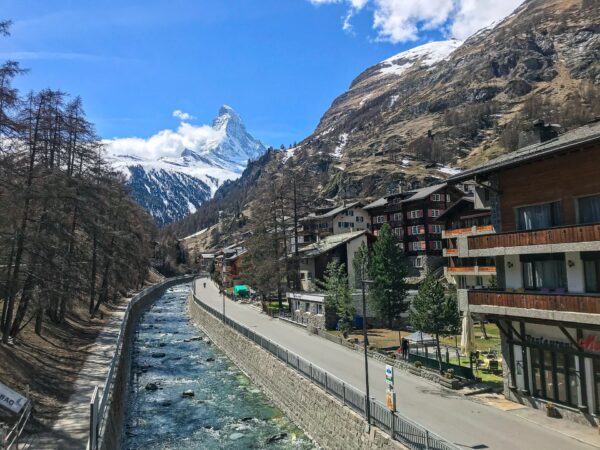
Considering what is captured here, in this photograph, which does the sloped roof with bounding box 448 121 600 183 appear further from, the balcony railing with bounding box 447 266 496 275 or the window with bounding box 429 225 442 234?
the window with bounding box 429 225 442 234

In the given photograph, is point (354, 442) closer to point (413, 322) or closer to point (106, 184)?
point (413, 322)

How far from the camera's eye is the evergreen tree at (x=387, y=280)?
4144cm

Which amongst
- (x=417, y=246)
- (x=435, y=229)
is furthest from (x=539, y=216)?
(x=417, y=246)

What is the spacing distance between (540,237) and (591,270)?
219cm

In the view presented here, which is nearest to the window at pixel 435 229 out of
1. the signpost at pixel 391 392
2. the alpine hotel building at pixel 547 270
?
the alpine hotel building at pixel 547 270

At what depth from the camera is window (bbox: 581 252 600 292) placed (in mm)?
18033

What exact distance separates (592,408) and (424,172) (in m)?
150

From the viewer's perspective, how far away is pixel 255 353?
3656 cm

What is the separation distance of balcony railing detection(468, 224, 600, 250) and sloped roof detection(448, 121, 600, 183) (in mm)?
3127

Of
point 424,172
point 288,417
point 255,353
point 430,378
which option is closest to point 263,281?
point 255,353

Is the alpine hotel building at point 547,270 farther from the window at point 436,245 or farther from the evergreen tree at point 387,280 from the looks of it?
the window at point 436,245

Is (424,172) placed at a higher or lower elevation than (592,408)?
higher

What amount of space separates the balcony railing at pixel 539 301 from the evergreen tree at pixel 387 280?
19137mm

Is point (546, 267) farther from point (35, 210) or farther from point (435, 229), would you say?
point (435, 229)
